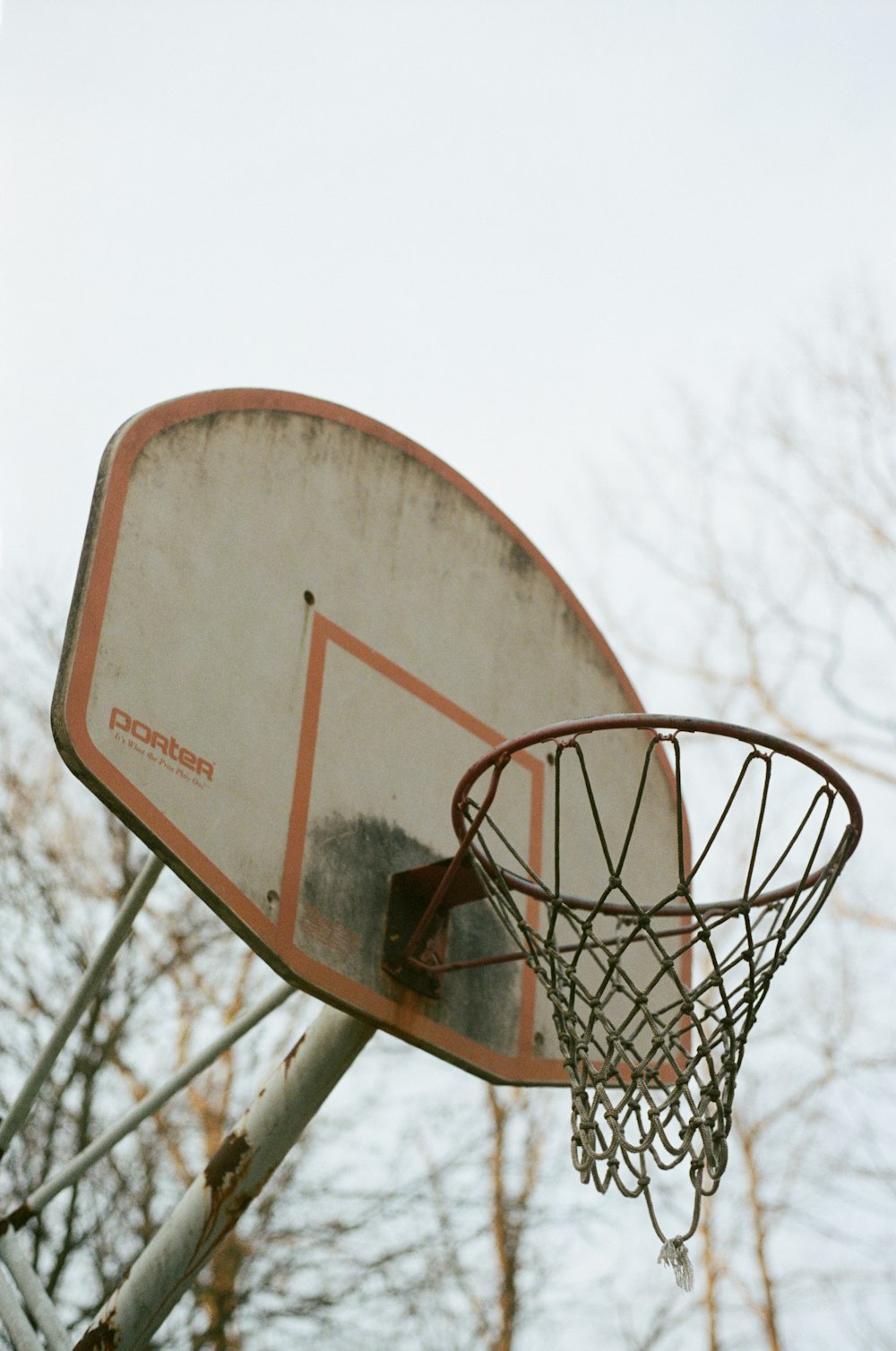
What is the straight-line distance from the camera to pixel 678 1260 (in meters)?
2.42

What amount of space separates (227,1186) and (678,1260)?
1.05 metres

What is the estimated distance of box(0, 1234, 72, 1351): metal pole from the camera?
344 centimetres

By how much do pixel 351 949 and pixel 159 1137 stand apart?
19.0ft

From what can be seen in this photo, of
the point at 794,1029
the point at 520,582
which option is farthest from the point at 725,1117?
the point at 794,1029

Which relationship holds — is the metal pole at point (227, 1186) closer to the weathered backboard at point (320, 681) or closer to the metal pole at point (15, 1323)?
the weathered backboard at point (320, 681)

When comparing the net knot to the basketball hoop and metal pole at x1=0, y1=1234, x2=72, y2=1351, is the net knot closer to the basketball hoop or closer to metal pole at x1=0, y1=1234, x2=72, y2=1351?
the basketball hoop

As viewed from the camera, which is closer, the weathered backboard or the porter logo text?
the porter logo text

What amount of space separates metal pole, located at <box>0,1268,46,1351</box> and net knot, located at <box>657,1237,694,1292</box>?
1.72m

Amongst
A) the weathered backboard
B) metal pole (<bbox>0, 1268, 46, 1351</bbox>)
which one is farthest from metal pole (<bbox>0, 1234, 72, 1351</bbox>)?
the weathered backboard

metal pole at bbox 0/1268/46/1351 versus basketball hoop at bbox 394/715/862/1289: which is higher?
basketball hoop at bbox 394/715/862/1289

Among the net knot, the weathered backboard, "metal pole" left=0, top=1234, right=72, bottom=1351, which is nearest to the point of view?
the net knot

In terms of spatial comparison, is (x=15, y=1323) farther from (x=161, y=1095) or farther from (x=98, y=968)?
(x=98, y=968)

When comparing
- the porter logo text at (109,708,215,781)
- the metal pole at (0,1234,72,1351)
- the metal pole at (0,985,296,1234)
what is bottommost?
the metal pole at (0,1234,72,1351)

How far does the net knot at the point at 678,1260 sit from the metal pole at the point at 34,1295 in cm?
174
